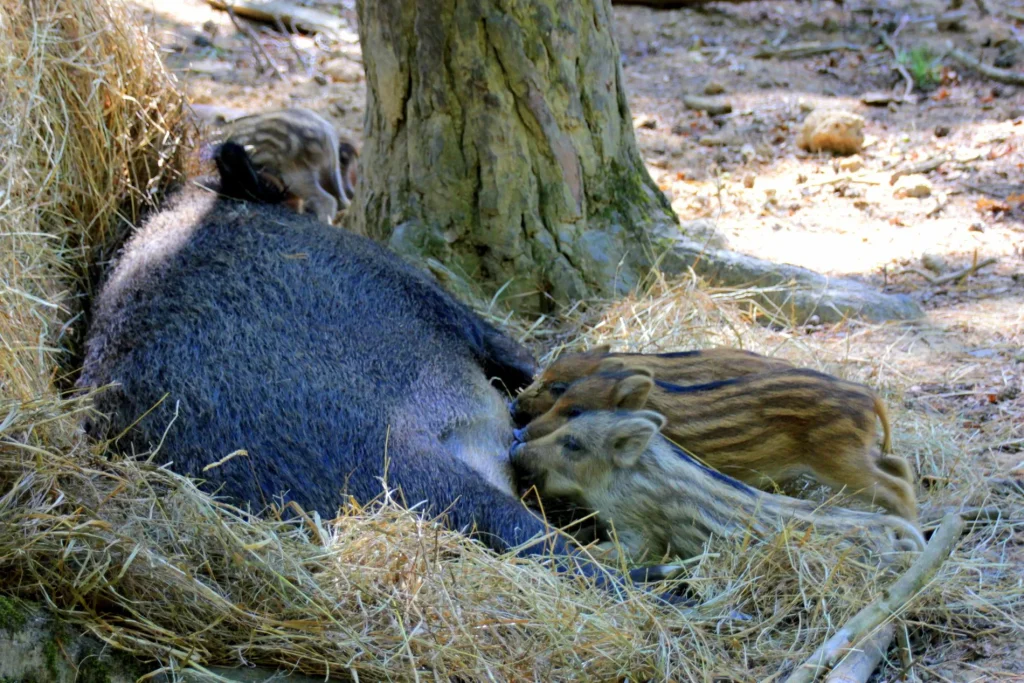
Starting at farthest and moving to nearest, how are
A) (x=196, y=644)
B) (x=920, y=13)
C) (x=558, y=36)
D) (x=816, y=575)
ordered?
(x=920, y=13) → (x=558, y=36) → (x=816, y=575) → (x=196, y=644)

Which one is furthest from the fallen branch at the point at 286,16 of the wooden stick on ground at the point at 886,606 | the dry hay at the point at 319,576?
the wooden stick on ground at the point at 886,606

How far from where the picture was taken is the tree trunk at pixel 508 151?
4094mm

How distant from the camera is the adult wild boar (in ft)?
9.55

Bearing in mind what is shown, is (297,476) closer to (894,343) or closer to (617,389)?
(617,389)

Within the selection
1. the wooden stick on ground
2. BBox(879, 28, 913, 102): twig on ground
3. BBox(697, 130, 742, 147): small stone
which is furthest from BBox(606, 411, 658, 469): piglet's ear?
BBox(879, 28, 913, 102): twig on ground

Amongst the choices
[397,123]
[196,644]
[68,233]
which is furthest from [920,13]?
[196,644]

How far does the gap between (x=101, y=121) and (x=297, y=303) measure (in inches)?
42.4

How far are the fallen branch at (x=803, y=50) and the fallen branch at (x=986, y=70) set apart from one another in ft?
2.50

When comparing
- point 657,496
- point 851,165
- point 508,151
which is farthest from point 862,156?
point 657,496

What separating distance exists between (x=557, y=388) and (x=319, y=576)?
1.27 metres

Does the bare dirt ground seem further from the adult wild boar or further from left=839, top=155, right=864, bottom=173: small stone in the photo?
the adult wild boar

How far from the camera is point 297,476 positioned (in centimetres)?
287

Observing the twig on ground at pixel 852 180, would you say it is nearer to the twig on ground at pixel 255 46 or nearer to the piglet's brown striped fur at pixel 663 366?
the piglet's brown striped fur at pixel 663 366

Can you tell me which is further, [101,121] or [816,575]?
[101,121]
